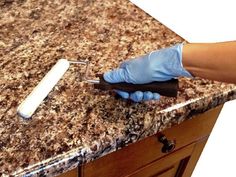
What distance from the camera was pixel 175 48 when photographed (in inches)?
25.2

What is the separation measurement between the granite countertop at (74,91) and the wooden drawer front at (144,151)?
0.06 metres

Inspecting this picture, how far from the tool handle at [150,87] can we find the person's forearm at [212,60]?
2.0 inches

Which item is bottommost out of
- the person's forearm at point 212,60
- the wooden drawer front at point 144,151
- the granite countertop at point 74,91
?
the wooden drawer front at point 144,151

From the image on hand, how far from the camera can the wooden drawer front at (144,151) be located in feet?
2.08

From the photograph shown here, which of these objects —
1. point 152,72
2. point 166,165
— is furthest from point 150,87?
point 166,165

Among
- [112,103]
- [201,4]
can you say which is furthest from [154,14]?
[112,103]

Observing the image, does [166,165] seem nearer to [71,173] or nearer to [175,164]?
[175,164]

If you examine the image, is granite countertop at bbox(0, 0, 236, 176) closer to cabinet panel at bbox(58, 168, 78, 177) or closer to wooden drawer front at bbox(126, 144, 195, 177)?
cabinet panel at bbox(58, 168, 78, 177)

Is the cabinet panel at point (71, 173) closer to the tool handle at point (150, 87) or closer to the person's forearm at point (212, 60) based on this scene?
the tool handle at point (150, 87)

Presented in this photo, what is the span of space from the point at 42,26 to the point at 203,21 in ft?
1.82

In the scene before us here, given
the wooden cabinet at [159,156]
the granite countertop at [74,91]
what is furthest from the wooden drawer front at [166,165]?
the granite countertop at [74,91]

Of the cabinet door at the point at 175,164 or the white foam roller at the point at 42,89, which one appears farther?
the cabinet door at the point at 175,164

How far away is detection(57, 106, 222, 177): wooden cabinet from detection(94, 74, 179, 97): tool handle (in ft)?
0.38

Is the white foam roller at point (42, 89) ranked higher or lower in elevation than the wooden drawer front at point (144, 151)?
higher
